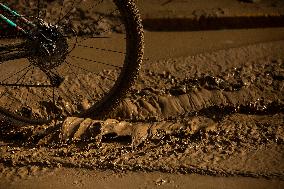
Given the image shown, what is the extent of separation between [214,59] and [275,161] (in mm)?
1308

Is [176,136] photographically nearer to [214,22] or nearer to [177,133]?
[177,133]

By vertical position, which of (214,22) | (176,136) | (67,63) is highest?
(214,22)

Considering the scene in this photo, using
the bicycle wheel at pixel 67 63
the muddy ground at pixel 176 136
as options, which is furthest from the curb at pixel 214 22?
the muddy ground at pixel 176 136

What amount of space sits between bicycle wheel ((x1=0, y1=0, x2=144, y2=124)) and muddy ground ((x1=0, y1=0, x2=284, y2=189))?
23 centimetres

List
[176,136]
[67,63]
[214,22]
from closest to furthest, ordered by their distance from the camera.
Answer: [176,136], [67,63], [214,22]

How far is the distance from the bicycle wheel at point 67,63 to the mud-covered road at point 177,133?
0.72 feet

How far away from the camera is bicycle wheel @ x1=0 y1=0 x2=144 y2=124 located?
261 centimetres

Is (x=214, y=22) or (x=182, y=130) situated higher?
(x=214, y=22)

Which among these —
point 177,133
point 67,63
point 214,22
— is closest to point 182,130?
point 177,133

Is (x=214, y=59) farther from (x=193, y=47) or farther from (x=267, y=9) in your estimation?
(x=267, y=9)

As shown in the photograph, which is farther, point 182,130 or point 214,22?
point 214,22

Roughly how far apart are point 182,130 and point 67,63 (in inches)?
43.2

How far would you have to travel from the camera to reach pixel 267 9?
4020 millimetres

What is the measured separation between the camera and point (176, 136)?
8.73ft
